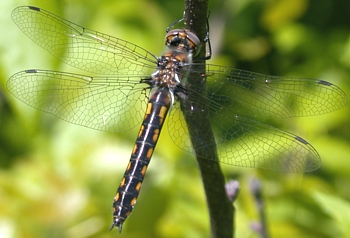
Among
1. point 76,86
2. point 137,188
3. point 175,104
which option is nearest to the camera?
point 137,188

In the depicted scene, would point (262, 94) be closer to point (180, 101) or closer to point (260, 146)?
point (260, 146)

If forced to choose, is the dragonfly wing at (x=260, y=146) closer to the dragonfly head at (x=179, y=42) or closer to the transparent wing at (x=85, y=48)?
the dragonfly head at (x=179, y=42)

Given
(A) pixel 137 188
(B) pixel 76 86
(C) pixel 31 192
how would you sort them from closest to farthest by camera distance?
(A) pixel 137 188 → (B) pixel 76 86 → (C) pixel 31 192

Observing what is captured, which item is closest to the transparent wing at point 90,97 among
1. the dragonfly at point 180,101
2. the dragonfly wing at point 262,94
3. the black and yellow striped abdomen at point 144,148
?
the dragonfly at point 180,101

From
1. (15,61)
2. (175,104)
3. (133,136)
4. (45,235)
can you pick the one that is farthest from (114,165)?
(15,61)

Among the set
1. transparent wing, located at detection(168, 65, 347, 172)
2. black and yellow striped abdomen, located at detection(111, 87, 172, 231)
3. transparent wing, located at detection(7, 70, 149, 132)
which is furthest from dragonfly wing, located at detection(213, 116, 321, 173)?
transparent wing, located at detection(7, 70, 149, 132)

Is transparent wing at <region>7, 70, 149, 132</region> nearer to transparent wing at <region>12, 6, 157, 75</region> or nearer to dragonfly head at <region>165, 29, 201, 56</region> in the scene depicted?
transparent wing at <region>12, 6, 157, 75</region>

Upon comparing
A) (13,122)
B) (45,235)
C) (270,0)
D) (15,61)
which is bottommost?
(45,235)

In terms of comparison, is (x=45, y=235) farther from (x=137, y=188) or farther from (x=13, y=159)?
(x=13, y=159)
